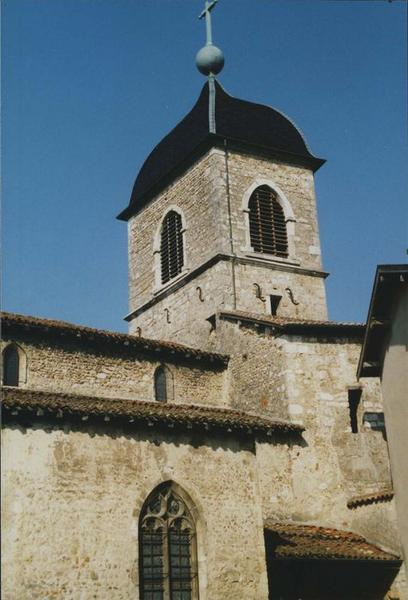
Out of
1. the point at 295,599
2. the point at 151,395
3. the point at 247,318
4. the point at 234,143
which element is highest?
the point at 234,143

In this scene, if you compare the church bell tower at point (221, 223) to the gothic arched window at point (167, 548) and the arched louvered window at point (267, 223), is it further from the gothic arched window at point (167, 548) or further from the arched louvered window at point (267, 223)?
the gothic arched window at point (167, 548)

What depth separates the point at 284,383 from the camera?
68.6 feet

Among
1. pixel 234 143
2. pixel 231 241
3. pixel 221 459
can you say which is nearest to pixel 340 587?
pixel 221 459

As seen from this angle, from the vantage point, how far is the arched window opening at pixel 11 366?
1833cm

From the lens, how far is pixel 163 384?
21.1 m

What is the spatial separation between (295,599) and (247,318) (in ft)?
23.6

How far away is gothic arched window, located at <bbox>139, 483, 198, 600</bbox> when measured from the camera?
50.9 ft

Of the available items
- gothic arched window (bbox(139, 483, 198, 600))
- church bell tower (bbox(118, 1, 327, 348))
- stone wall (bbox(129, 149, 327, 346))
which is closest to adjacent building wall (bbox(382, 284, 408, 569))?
gothic arched window (bbox(139, 483, 198, 600))

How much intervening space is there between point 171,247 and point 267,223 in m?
3.13

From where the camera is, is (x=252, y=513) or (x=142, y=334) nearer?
(x=252, y=513)

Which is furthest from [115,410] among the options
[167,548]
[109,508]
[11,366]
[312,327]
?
[312,327]

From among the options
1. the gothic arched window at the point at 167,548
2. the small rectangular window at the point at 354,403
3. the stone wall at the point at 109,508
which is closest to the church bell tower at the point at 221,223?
the small rectangular window at the point at 354,403

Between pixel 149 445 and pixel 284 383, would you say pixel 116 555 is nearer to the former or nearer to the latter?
pixel 149 445

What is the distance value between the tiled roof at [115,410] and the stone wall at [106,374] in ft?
4.31
